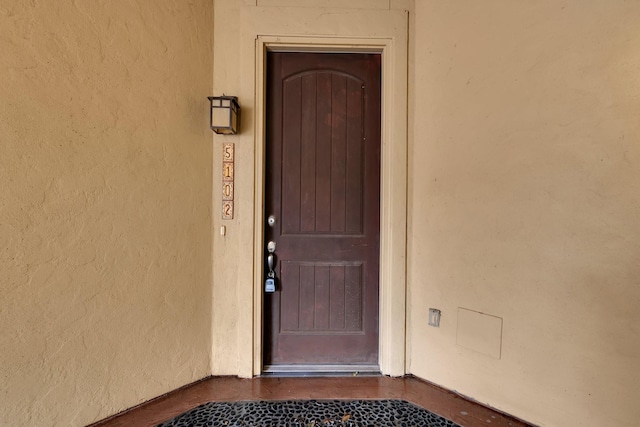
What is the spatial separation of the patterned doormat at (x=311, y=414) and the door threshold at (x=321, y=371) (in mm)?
228

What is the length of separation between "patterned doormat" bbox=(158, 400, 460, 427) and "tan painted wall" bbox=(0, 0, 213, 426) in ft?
0.99

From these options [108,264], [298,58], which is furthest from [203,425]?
[298,58]

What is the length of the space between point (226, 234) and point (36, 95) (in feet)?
3.45

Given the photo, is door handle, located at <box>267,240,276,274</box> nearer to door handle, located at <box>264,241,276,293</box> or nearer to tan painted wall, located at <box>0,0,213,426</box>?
door handle, located at <box>264,241,276,293</box>

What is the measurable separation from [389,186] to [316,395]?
4.36 ft

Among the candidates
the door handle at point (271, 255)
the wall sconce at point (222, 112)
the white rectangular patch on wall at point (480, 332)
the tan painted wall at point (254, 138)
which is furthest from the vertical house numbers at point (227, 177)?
the white rectangular patch on wall at point (480, 332)

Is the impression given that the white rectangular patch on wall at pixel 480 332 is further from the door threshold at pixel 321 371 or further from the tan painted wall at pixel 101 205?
the tan painted wall at pixel 101 205

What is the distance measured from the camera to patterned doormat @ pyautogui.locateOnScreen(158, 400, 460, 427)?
1.38 meters

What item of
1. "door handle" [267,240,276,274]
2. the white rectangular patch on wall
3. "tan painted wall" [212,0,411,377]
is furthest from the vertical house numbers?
the white rectangular patch on wall

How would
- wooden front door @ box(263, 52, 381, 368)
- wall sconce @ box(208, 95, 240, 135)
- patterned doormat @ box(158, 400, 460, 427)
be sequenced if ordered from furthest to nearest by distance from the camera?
wooden front door @ box(263, 52, 381, 368) < wall sconce @ box(208, 95, 240, 135) < patterned doormat @ box(158, 400, 460, 427)

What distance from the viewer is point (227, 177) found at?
1705 mm

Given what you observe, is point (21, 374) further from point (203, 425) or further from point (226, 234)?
point (226, 234)

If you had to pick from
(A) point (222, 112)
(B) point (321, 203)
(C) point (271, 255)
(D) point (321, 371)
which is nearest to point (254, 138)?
(A) point (222, 112)

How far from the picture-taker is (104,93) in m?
1.33
